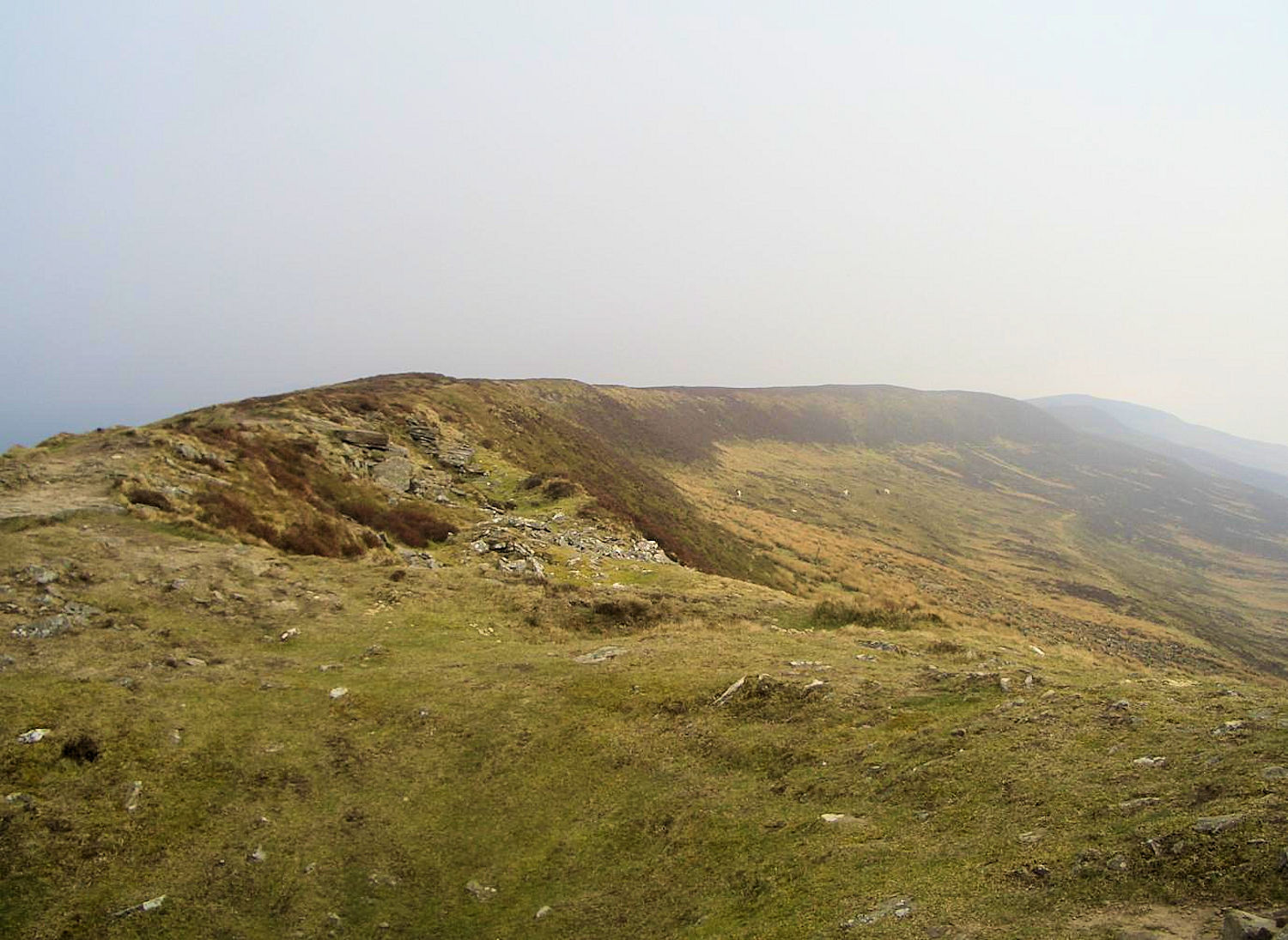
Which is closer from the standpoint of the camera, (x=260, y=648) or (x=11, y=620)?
(x=11, y=620)

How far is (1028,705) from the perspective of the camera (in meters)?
11.4

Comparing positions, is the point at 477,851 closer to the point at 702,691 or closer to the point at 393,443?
the point at 702,691

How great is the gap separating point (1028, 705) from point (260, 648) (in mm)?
17613

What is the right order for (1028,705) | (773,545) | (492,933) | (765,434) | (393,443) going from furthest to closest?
(765,434), (773,545), (393,443), (1028,705), (492,933)

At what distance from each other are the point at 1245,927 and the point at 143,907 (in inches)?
497

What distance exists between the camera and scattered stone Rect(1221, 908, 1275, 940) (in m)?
4.65

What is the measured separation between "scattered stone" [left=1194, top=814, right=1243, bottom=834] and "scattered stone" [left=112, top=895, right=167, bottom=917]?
1297 cm

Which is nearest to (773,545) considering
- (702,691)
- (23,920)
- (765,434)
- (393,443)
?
(393,443)

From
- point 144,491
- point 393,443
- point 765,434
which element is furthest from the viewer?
point 765,434

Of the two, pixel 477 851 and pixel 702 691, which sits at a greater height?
pixel 702 691

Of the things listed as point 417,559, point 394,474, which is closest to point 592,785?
point 417,559

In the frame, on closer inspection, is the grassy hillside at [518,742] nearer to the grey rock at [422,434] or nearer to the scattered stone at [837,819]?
the scattered stone at [837,819]

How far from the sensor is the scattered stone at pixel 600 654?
1697 cm

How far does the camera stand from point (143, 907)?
918 centimetres
